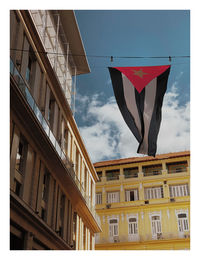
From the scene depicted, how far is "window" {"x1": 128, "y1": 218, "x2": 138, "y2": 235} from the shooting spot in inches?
1528

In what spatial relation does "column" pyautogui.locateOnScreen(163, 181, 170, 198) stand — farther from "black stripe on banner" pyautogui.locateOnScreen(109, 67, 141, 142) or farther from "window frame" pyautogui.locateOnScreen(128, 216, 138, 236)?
"black stripe on banner" pyautogui.locateOnScreen(109, 67, 141, 142)

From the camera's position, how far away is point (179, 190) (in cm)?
4003

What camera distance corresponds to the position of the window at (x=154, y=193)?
40562mm

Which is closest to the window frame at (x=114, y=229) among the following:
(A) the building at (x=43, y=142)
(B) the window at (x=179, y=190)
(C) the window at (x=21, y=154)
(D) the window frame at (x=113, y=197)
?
(D) the window frame at (x=113, y=197)

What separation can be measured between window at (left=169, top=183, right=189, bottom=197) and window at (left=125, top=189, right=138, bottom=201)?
4335 mm

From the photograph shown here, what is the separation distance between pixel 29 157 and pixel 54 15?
14347 mm

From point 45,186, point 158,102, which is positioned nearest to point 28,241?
point 45,186

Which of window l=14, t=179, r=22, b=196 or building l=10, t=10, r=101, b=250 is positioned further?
window l=14, t=179, r=22, b=196

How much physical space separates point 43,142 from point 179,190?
25.5 meters

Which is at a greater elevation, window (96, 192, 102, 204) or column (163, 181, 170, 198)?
column (163, 181, 170, 198)

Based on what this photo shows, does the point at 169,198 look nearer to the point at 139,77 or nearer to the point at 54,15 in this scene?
the point at 54,15

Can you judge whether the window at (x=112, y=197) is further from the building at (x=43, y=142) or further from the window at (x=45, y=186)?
the window at (x=45, y=186)

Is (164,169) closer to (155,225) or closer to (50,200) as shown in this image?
(155,225)

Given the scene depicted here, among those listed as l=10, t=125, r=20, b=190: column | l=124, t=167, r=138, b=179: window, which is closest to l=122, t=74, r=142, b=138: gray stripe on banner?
l=10, t=125, r=20, b=190: column
